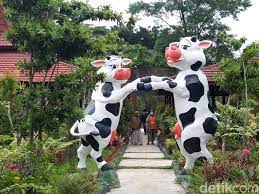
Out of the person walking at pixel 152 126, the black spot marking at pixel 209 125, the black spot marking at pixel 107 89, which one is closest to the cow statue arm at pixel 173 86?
the black spot marking at pixel 209 125

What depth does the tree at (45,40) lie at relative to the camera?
8.15 m

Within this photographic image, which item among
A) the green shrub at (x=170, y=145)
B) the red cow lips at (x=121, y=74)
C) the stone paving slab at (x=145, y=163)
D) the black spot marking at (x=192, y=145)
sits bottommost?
the stone paving slab at (x=145, y=163)

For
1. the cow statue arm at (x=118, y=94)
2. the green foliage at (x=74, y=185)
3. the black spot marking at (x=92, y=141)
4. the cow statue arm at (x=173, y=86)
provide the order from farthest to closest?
the cow statue arm at (x=118, y=94)
the black spot marking at (x=92, y=141)
the cow statue arm at (x=173, y=86)
the green foliage at (x=74, y=185)

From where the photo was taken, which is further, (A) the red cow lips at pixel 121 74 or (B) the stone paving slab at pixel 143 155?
(B) the stone paving slab at pixel 143 155

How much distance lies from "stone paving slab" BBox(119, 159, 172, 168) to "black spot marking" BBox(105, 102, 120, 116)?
3288mm

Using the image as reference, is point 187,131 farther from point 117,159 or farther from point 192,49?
point 117,159

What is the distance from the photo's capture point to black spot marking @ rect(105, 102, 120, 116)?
12031 mm

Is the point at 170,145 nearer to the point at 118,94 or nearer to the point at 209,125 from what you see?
the point at 118,94

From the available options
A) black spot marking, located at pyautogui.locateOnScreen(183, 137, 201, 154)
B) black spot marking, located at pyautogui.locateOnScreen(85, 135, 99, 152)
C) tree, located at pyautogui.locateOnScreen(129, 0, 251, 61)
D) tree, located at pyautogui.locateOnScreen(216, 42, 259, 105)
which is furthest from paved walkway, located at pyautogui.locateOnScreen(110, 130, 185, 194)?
tree, located at pyautogui.locateOnScreen(129, 0, 251, 61)

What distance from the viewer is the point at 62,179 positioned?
823 cm

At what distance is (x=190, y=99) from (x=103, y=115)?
213cm

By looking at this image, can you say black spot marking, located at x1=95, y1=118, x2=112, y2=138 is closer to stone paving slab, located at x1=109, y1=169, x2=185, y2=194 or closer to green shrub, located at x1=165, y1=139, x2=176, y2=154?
stone paving slab, located at x1=109, y1=169, x2=185, y2=194

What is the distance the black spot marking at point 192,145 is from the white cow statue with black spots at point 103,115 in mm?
1677

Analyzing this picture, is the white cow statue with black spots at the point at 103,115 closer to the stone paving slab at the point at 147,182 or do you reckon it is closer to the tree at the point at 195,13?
the stone paving slab at the point at 147,182
